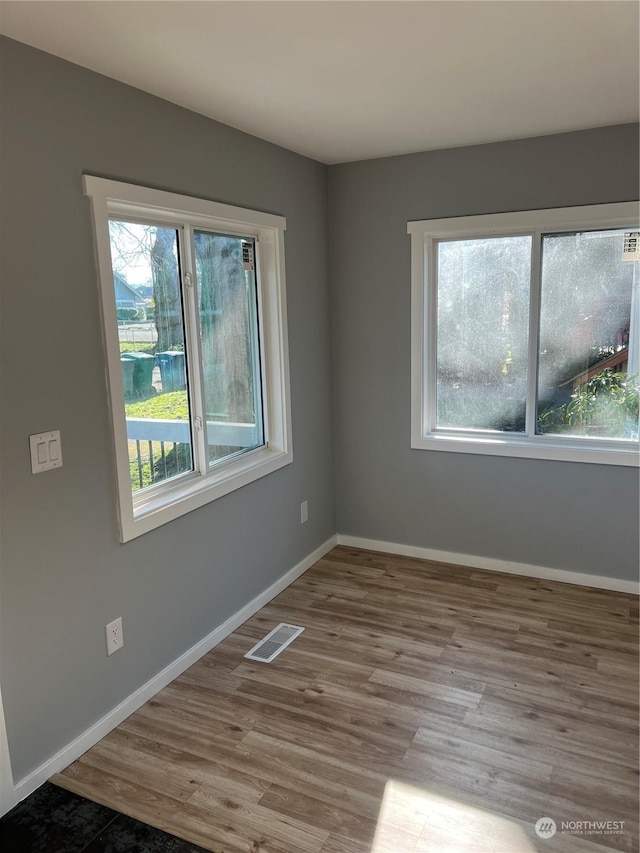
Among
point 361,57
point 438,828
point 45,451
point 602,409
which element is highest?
point 361,57

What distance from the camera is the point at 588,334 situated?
351 cm

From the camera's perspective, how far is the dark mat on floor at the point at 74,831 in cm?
197

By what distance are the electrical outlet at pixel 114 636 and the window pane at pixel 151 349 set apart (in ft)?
1.79

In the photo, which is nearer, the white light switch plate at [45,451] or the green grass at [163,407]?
the white light switch plate at [45,451]

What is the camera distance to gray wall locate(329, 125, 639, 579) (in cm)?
340

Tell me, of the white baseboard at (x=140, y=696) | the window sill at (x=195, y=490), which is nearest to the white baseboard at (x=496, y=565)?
the white baseboard at (x=140, y=696)

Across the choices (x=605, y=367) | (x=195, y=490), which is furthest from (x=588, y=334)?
(x=195, y=490)

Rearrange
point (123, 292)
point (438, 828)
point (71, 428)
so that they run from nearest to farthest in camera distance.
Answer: point (438, 828) < point (71, 428) < point (123, 292)

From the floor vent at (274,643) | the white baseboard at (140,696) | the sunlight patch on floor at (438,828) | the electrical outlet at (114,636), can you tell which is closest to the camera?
the sunlight patch on floor at (438,828)

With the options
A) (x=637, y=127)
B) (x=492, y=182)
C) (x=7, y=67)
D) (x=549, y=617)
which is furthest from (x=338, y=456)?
(x=7, y=67)

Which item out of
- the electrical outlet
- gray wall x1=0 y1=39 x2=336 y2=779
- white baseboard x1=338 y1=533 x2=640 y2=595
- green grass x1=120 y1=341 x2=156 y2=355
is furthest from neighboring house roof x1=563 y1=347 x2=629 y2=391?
the electrical outlet

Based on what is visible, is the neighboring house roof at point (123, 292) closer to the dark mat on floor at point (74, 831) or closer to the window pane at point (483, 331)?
the dark mat on floor at point (74, 831)

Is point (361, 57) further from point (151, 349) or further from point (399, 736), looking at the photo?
point (399, 736)

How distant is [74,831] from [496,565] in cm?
267
